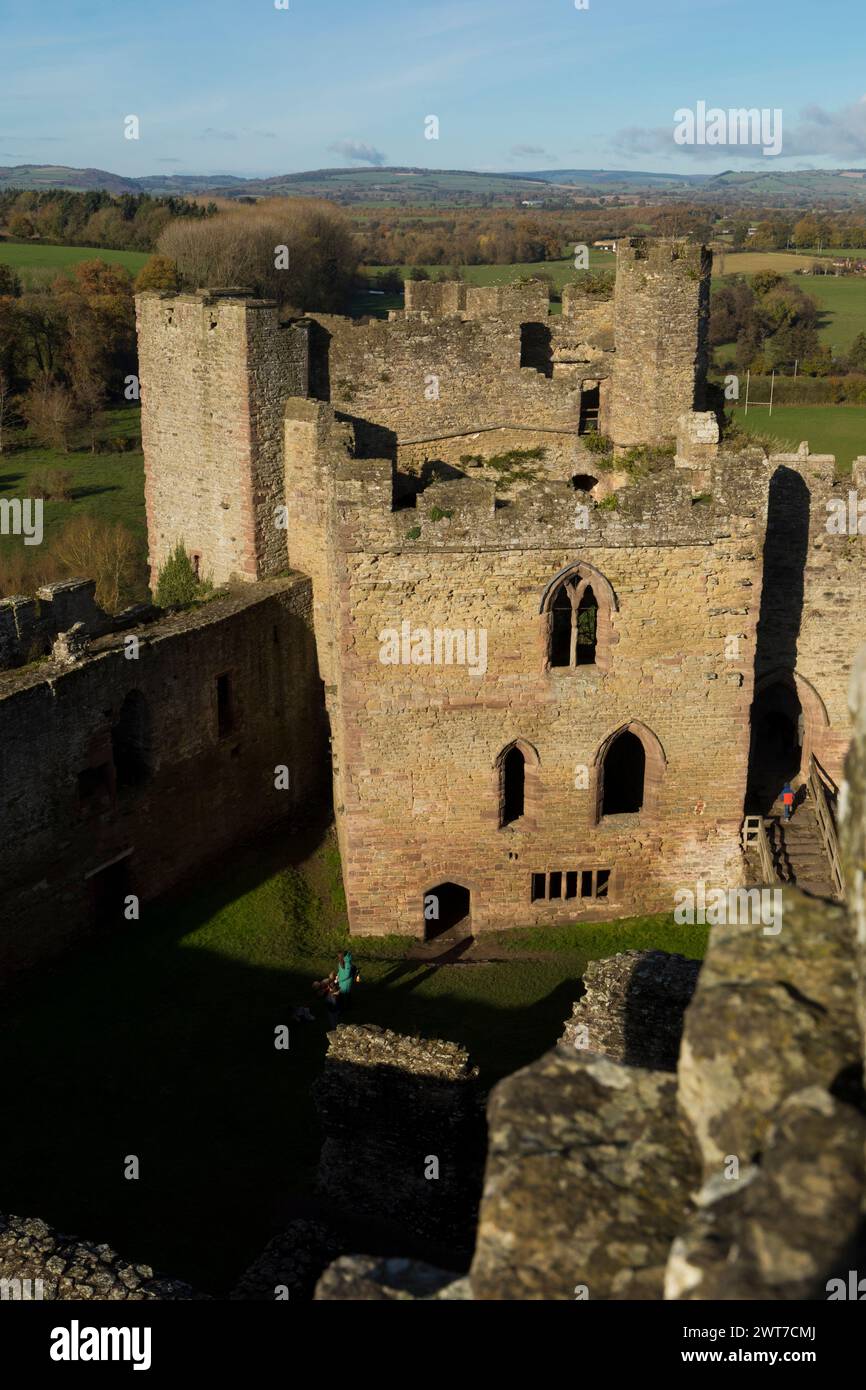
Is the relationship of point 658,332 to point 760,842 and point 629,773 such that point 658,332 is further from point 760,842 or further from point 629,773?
point 760,842

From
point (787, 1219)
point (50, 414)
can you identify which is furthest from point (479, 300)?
point (50, 414)

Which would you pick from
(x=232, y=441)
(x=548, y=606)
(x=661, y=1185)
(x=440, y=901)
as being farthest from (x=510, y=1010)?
(x=661, y=1185)

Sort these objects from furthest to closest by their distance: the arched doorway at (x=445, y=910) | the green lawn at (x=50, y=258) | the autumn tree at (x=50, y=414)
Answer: the green lawn at (x=50, y=258)
the autumn tree at (x=50, y=414)
the arched doorway at (x=445, y=910)

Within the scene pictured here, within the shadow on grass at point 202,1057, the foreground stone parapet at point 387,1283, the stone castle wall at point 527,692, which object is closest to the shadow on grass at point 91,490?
the shadow on grass at point 202,1057

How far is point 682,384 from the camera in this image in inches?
901

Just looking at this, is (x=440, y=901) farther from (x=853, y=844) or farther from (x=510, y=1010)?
(x=853, y=844)

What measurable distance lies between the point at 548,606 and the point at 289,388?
697 centimetres

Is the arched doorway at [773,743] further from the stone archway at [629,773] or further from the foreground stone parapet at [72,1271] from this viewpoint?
the foreground stone parapet at [72,1271]

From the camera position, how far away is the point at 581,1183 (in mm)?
4992

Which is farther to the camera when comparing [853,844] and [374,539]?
[374,539]

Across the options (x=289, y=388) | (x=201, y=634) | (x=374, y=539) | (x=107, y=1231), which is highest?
(x=289, y=388)

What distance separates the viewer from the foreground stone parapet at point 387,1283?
4945mm

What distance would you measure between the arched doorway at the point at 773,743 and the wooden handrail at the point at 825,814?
0.59m
